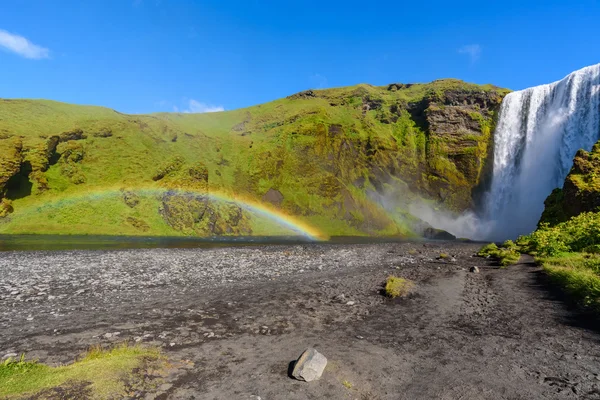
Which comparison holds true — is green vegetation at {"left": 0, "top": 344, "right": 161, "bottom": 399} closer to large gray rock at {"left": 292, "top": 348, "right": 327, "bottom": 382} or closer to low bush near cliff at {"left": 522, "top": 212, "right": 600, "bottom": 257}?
large gray rock at {"left": 292, "top": 348, "right": 327, "bottom": 382}

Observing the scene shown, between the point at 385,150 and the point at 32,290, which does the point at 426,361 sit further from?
the point at 385,150

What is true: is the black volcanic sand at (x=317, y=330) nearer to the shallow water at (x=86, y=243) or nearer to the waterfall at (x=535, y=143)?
the shallow water at (x=86, y=243)

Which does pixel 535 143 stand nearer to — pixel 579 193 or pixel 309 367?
pixel 579 193

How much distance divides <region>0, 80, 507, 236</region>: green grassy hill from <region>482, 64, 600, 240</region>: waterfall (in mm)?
15051

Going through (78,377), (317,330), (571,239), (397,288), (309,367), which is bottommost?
(317,330)

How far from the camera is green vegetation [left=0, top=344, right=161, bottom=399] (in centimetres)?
623

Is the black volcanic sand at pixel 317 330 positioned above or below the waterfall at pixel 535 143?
below

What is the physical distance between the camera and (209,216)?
69812 mm

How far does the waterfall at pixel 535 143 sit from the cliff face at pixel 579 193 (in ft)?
104

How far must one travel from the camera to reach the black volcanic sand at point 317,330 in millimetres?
8203

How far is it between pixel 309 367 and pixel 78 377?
5.30 metres

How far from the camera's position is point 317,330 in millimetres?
12984

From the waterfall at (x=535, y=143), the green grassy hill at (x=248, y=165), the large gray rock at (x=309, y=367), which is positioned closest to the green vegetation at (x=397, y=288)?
the large gray rock at (x=309, y=367)

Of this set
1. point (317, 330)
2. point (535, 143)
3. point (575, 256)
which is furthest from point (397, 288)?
point (535, 143)
